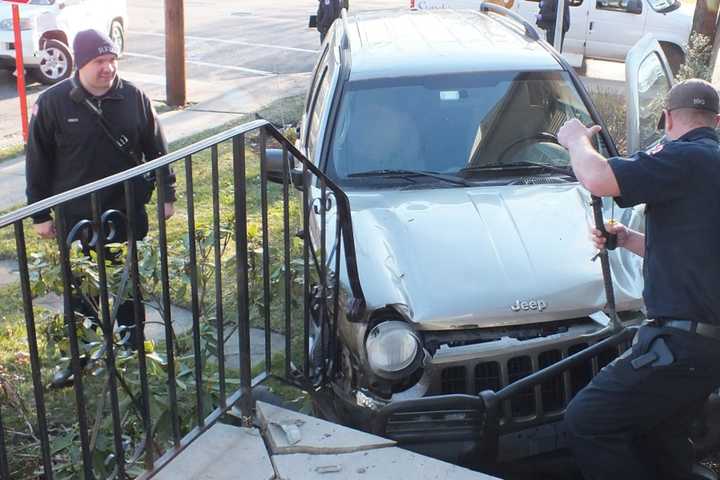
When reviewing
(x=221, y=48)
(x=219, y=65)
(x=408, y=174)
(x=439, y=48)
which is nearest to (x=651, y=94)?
(x=439, y=48)

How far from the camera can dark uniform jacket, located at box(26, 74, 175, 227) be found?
13.7ft

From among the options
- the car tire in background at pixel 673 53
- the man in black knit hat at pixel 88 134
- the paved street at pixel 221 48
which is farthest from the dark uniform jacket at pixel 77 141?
the car tire in background at pixel 673 53

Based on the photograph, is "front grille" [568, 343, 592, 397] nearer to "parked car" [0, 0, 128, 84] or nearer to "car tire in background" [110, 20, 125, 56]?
"parked car" [0, 0, 128, 84]

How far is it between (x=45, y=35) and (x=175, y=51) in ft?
8.02

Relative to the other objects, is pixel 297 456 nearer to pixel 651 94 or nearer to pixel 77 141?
pixel 77 141

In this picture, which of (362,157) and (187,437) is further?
(362,157)

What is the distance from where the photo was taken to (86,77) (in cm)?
414

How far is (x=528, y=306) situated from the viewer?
3.43 m

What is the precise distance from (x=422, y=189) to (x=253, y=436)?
71.6 inches

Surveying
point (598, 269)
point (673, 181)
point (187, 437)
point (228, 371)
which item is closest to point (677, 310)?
point (673, 181)

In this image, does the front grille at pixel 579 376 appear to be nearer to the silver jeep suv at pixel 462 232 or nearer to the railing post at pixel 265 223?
the silver jeep suv at pixel 462 232

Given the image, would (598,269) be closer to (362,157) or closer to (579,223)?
(579,223)

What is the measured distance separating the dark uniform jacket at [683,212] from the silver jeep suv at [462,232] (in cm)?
58

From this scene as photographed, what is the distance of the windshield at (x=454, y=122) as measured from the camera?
4504 mm
